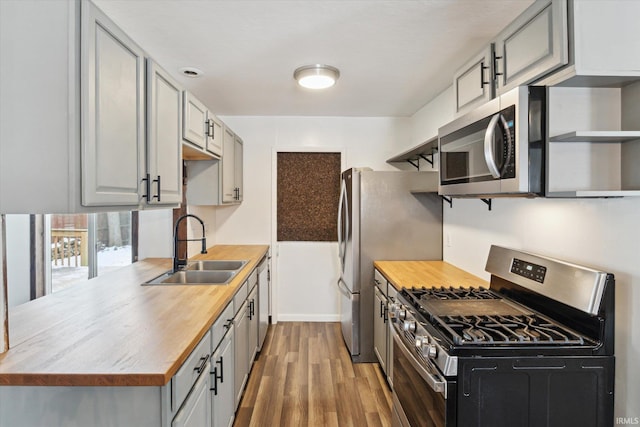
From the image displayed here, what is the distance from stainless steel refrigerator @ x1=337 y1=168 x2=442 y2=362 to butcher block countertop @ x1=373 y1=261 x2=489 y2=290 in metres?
0.13

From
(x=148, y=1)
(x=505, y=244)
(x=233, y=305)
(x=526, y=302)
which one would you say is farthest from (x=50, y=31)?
(x=505, y=244)

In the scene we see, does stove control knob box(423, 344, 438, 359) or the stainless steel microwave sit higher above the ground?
the stainless steel microwave

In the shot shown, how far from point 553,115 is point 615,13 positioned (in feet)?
1.17

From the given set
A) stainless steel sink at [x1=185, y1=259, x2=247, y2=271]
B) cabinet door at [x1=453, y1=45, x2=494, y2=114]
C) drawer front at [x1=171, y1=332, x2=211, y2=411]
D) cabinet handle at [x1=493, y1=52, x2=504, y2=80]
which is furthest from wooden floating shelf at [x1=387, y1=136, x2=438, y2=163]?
drawer front at [x1=171, y1=332, x2=211, y2=411]

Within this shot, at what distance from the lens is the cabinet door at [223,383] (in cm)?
176

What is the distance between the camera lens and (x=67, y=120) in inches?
49.6

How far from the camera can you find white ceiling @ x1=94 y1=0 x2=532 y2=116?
186 centimetres

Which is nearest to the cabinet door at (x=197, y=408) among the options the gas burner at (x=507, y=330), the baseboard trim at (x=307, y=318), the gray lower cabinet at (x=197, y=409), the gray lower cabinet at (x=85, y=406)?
the gray lower cabinet at (x=197, y=409)

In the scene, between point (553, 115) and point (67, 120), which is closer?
point (67, 120)

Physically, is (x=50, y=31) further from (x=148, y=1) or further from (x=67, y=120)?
(x=148, y=1)

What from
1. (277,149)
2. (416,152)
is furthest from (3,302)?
(277,149)

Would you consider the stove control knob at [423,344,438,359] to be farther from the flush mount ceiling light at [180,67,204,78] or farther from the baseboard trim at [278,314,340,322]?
the baseboard trim at [278,314,340,322]

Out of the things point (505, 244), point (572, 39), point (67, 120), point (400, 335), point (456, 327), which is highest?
point (572, 39)

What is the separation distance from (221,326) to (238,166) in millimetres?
2373
